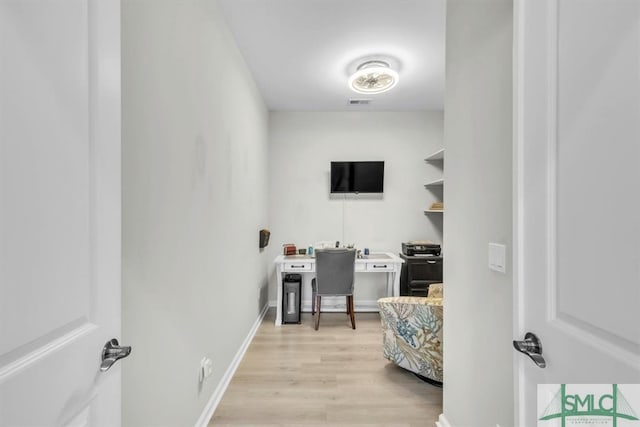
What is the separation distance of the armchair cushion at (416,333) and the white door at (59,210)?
6.19ft

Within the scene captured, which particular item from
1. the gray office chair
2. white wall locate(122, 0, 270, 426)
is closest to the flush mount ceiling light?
white wall locate(122, 0, 270, 426)

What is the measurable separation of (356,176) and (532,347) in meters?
3.52

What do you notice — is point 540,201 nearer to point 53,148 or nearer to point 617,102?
point 617,102

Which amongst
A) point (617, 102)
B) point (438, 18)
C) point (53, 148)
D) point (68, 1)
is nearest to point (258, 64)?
point (438, 18)

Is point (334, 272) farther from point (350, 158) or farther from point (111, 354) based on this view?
point (111, 354)

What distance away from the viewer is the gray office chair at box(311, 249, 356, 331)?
11.2 feet

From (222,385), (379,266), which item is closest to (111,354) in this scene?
(222,385)

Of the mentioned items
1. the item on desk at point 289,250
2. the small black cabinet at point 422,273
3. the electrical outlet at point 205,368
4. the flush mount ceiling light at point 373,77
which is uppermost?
the flush mount ceiling light at point 373,77

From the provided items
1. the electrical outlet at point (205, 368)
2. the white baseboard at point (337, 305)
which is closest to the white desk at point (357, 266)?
the white baseboard at point (337, 305)

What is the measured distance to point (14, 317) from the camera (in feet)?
1.71

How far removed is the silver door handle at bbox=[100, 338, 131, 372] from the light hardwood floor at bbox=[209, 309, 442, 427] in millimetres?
1430

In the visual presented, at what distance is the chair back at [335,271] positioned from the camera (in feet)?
11.2

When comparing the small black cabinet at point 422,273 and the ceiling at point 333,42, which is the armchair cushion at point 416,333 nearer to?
the small black cabinet at point 422,273

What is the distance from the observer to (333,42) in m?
2.59
